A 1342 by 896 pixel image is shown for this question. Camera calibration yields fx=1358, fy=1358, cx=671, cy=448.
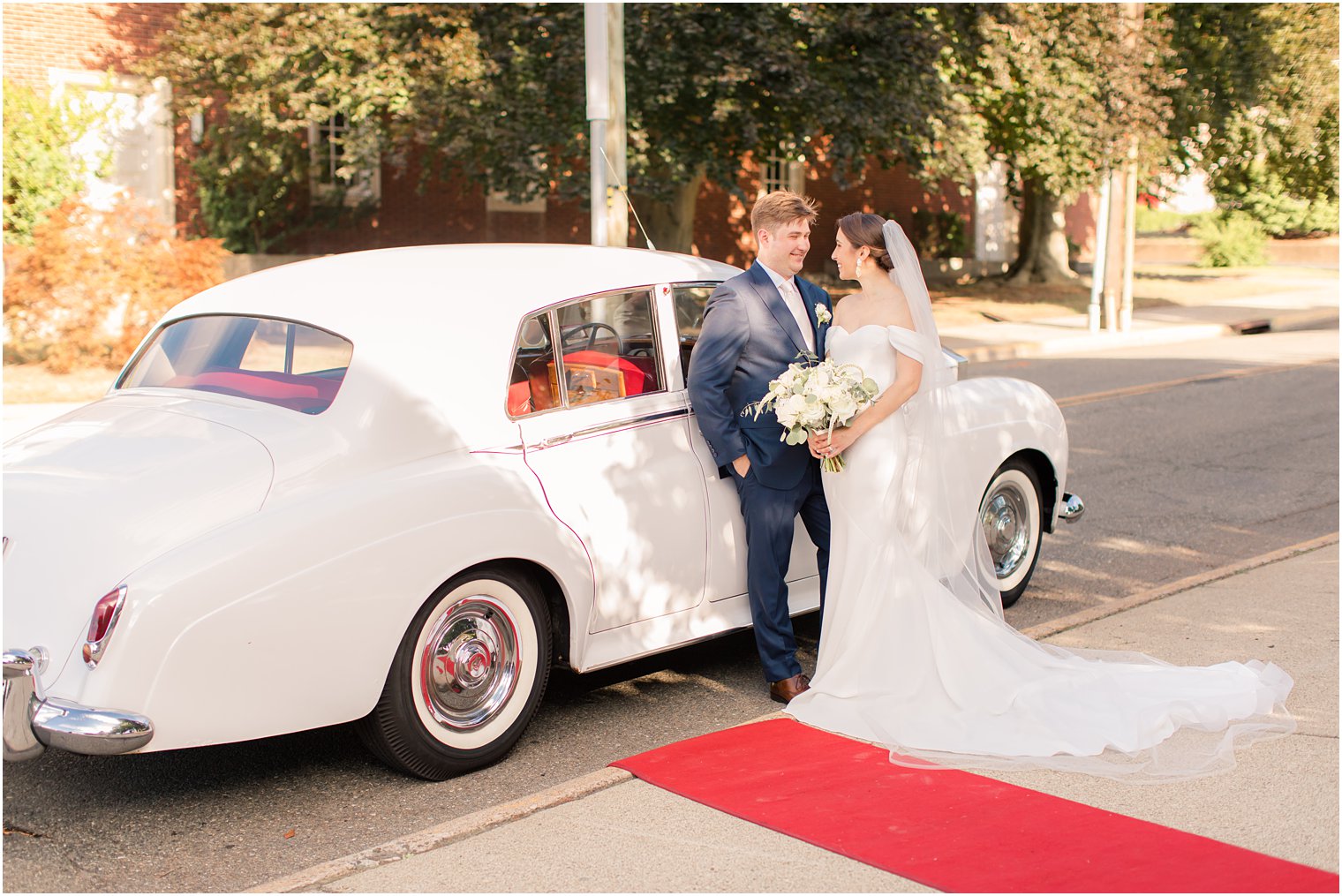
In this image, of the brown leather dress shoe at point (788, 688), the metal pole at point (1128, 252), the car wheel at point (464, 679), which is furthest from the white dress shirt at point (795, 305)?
the metal pole at point (1128, 252)

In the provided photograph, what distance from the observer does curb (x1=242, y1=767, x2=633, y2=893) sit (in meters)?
3.83

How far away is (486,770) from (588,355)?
63.5 inches

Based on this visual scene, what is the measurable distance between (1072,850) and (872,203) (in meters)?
30.3

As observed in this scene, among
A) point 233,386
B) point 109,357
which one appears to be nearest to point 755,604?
point 233,386

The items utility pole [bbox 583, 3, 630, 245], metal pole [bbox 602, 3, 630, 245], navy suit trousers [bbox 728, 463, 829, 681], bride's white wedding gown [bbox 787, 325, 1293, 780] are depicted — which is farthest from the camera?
metal pole [bbox 602, 3, 630, 245]

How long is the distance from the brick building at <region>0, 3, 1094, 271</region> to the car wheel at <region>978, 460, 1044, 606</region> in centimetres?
1322

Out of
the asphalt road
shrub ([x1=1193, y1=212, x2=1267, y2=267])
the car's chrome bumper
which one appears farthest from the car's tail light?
shrub ([x1=1193, y1=212, x2=1267, y2=267])

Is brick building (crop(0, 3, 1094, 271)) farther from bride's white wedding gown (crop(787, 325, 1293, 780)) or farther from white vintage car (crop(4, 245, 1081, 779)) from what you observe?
bride's white wedding gown (crop(787, 325, 1293, 780))

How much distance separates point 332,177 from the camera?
2466 cm

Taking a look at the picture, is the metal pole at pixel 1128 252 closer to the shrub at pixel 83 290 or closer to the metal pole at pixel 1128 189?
the metal pole at pixel 1128 189

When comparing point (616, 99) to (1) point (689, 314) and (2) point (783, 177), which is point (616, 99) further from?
(2) point (783, 177)

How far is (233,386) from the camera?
5.06 meters

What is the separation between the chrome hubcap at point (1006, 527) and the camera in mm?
6691

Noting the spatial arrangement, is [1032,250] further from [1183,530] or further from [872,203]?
[1183,530]
